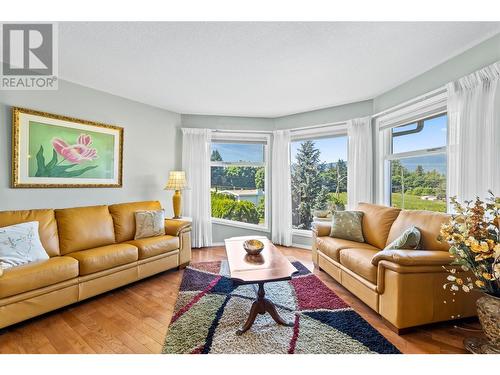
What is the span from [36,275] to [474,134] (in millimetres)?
4062

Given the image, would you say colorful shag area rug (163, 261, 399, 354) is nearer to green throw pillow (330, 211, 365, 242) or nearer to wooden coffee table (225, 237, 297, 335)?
wooden coffee table (225, 237, 297, 335)

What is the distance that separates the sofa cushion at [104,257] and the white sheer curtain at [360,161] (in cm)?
315

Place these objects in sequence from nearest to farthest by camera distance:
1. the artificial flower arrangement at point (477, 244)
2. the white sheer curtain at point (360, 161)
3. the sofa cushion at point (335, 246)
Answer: the artificial flower arrangement at point (477, 244) < the sofa cushion at point (335, 246) < the white sheer curtain at point (360, 161)

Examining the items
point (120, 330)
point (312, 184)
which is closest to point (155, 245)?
point (120, 330)

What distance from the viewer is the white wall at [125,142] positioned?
2.65 metres

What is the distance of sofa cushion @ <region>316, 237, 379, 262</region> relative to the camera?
2.74 meters

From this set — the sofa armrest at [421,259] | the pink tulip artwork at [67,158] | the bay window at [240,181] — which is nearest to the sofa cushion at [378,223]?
the sofa armrest at [421,259]

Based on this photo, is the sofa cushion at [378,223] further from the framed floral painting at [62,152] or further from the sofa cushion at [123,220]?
the framed floral painting at [62,152]

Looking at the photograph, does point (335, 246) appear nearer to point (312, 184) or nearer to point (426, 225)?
point (426, 225)

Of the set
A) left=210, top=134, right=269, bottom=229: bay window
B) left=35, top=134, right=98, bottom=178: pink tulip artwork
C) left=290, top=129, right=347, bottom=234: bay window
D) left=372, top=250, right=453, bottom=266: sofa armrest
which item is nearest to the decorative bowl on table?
left=372, top=250, right=453, bottom=266: sofa armrest

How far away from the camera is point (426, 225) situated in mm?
2312

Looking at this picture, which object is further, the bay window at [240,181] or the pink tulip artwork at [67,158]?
the bay window at [240,181]

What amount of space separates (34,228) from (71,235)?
1.17ft

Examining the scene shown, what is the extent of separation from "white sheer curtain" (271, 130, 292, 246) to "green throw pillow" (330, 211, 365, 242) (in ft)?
4.29
